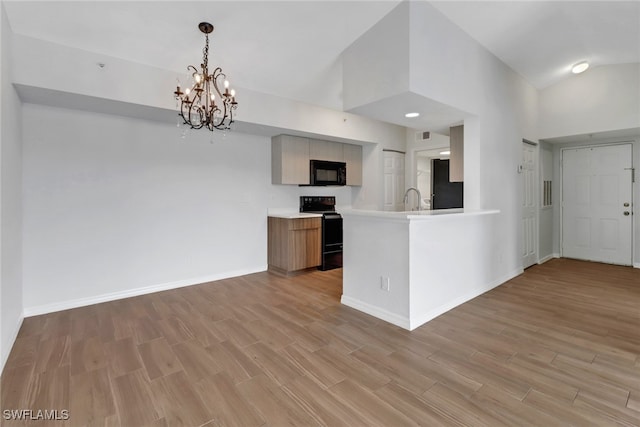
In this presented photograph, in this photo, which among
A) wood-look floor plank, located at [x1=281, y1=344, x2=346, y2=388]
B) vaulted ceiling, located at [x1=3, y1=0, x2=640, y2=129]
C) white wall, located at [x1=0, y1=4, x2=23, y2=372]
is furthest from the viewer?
vaulted ceiling, located at [x1=3, y1=0, x2=640, y2=129]

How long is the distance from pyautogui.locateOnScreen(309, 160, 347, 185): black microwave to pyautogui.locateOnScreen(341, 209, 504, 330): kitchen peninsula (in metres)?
1.86

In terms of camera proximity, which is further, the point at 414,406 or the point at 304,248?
the point at 304,248

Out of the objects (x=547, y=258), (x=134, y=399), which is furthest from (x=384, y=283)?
(x=547, y=258)

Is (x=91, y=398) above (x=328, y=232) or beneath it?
beneath

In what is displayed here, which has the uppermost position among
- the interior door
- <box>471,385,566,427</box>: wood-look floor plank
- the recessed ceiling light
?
the recessed ceiling light

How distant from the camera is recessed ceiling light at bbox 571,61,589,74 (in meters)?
4.47

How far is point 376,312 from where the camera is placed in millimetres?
3068

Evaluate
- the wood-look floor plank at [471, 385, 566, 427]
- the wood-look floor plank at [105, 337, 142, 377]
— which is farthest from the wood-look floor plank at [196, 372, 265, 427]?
the wood-look floor plank at [471, 385, 566, 427]

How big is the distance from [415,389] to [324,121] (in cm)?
387

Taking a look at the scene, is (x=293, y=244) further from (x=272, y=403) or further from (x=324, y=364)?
(x=272, y=403)

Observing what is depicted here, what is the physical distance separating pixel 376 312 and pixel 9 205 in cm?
336

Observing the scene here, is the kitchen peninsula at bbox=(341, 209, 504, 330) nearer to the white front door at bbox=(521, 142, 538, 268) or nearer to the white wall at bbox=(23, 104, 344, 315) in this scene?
the white front door at bbox=(521, 142, 538, 268)

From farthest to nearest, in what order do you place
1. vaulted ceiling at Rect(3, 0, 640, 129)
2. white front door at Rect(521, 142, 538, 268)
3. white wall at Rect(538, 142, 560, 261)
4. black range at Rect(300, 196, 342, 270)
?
white wall at Rect(538, 142, 560, 261) < black range at Rect(300, 196, 342, 270) < white front door at Rect(521, 142, 538, 268) < vaulted ceiling at Rect(3, 0, 640, 129)
